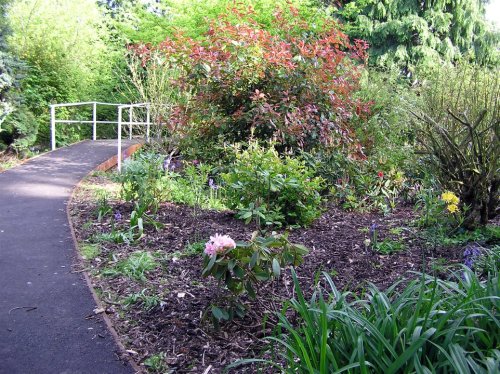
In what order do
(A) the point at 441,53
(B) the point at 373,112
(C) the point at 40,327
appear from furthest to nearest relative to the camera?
(A) the point at 441,53, (B) the point at 373,112, (C) the point at 40,327

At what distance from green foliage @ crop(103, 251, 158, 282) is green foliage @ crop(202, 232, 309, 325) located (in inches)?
42.1

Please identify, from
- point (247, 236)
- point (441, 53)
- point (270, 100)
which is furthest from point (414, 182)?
point (441, 53)

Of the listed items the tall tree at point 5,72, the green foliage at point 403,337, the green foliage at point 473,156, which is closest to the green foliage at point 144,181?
the green foliage at point 473,156

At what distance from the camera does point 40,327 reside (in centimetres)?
305

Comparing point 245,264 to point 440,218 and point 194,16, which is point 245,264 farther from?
point 194,16

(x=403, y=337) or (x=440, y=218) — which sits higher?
(x=403, y=337)

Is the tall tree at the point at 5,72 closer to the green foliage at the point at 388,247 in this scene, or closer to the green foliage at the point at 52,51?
the green foliage at the point at 52,51

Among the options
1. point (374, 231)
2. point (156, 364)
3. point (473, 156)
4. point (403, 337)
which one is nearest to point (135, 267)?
point (156, 364)

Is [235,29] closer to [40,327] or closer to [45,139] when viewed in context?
[40,327]

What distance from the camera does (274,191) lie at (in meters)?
5.09

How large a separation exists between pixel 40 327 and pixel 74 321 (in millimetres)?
205

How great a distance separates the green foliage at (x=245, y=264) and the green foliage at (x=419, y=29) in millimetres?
15975

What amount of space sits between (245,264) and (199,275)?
100 cm

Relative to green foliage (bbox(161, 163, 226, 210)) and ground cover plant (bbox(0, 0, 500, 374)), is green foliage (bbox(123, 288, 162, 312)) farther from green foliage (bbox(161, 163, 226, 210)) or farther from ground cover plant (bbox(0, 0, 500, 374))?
green foliage (bbox(161, 163, 226, 210))
